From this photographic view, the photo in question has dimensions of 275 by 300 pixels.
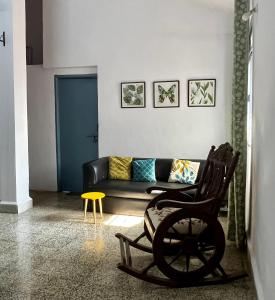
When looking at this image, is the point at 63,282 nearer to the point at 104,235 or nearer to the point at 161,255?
the point at 161,255

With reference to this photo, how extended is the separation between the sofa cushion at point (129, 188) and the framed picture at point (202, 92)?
128 centimetres

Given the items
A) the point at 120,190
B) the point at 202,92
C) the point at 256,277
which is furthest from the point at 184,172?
the point at 256,277

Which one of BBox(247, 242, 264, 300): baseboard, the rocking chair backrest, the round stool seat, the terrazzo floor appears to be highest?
the rocking chair backrest

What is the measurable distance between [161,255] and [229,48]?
339 centimetres

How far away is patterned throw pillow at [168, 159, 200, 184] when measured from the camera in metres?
4.83

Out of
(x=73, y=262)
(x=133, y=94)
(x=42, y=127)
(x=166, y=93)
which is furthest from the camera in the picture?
(x=42, y=127)

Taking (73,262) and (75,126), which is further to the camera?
(75,126)

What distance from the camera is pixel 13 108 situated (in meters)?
4.66

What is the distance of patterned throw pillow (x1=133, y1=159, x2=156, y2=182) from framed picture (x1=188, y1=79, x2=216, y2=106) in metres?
1.09

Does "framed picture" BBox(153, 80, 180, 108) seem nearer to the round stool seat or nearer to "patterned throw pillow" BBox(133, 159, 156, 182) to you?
"patterned throw pillow" BBox(133, 159, 156, 182)

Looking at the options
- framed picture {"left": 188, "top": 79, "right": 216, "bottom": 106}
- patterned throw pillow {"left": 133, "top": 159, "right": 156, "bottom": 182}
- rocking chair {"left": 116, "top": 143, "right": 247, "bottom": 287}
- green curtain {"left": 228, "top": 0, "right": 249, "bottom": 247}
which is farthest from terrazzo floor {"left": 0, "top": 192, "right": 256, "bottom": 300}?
framed picture {"left": 188, "top": 79, "right": 216, "bottom": 106}

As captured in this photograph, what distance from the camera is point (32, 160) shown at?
6168 mm

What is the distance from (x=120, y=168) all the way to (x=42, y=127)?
175cm

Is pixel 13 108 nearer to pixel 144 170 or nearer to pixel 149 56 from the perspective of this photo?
pixel 144 170
